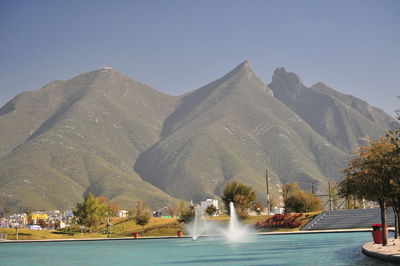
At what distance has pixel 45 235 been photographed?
113 m

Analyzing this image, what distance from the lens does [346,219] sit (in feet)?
278

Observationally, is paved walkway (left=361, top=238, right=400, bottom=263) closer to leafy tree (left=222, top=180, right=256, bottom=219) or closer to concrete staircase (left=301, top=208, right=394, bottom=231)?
concrete staircase (left=301, top=208, right=394, bottom=231)

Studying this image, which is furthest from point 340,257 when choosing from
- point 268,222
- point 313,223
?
point 268,222

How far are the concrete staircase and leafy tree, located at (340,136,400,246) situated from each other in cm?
3965

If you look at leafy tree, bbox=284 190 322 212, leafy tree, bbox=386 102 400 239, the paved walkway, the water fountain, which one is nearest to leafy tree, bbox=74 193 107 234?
the water fountain

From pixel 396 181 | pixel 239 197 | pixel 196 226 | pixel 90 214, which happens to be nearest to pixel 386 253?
pixel 396 181

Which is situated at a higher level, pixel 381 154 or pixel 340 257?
pixel 381 154

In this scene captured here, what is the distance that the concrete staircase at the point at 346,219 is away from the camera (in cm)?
7894

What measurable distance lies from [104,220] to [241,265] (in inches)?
3920

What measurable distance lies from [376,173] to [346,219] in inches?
2012

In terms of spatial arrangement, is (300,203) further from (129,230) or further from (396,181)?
(396,181)

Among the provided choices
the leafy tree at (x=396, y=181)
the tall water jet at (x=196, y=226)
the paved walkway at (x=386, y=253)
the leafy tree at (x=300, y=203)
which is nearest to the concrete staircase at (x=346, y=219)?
the leafy tree at (x=300, y=203)

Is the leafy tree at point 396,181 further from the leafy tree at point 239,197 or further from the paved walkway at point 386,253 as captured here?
the leafy tree at point 239,197

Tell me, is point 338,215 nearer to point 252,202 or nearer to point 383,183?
point 252,202
